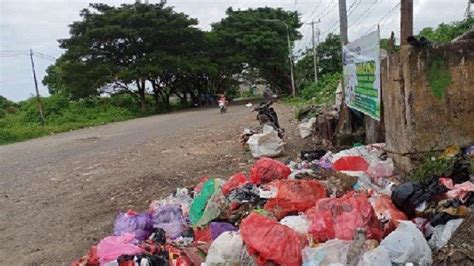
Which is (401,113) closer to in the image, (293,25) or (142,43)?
(142,43)

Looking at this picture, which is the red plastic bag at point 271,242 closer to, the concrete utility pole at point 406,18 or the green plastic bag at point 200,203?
the green plastic bag at point 200,203

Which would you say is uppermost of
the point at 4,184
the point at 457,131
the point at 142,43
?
the point at 142,43

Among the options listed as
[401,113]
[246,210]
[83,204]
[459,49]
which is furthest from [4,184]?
[459,49]

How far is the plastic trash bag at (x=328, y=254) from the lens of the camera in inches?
117

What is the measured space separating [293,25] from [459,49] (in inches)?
1320

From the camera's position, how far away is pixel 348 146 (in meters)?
7.45

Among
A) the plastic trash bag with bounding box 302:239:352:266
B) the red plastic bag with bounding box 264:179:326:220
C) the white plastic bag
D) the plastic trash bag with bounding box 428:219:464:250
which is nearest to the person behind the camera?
the plastic trash bag with bounding box 302:239:352:266

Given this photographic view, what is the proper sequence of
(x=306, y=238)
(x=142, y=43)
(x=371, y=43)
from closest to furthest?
(x=306, y=238) → (x=371, y=43) → (x=142, y=43)

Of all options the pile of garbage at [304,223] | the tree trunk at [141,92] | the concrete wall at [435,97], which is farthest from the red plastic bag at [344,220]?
the tree trunk at [141,92]

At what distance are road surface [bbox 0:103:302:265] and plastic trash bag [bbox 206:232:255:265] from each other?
180 centimetres

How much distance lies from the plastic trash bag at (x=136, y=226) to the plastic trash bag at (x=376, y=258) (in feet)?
7.07

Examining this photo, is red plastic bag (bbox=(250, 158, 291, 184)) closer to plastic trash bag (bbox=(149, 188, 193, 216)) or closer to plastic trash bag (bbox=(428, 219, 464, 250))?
plastic trash bag (bbox=(149, 188, 193, 216))

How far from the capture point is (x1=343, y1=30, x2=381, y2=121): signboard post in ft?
18.8

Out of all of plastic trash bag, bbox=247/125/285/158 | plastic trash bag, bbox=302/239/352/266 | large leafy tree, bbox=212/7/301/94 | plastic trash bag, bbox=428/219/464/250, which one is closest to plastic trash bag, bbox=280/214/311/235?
plastic trash bag, bbox=302/239/352/266
